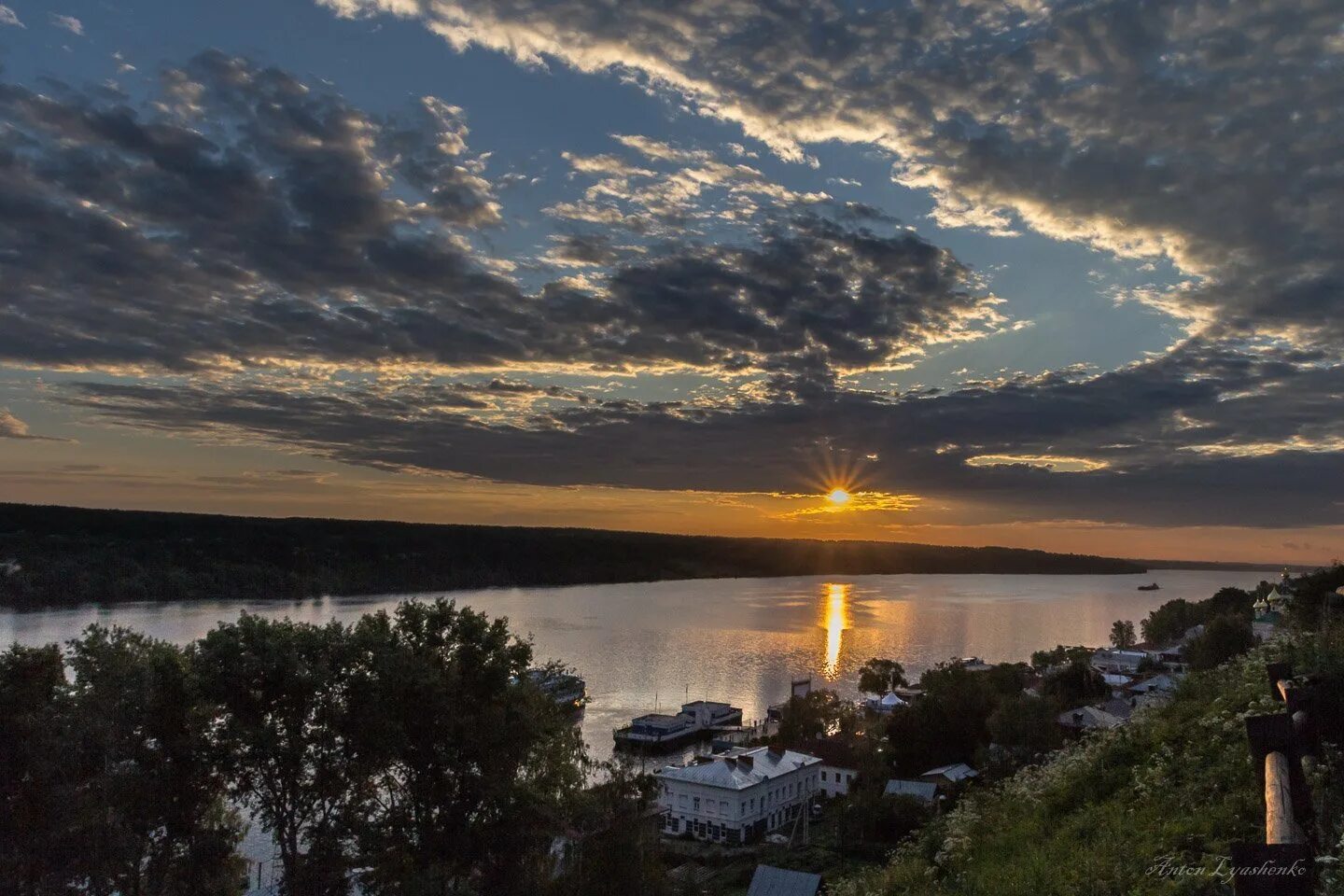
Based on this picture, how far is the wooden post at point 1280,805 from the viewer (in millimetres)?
4977

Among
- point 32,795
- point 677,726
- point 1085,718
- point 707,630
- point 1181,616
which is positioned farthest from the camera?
point 707,630

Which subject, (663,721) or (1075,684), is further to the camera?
(663,721)

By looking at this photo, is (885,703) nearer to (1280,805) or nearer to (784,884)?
(784,884)

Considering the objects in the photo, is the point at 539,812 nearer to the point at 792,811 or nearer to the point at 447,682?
the point at 447,682

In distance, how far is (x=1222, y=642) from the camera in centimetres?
4500

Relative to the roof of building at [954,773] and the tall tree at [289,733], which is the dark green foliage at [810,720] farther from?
the tall tree at [289,733]

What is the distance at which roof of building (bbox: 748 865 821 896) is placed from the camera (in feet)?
84.3

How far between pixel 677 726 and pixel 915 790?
2374 cm

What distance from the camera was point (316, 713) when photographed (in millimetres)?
20859

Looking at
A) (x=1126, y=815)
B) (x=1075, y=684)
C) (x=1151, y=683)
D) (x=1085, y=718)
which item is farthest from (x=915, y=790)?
(x=1126, y=815)

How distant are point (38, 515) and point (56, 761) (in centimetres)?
16432

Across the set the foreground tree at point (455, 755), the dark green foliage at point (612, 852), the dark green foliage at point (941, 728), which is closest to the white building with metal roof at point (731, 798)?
the dark green foliage at point (941, 728)

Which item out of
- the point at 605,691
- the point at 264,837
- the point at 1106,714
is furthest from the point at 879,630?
the point at 264,837

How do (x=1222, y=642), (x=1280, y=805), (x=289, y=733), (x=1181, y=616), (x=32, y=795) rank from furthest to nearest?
(x=1181, y=616), (x=1222, y=642), (x=289, y=733), (x=32, y=795), (x=1280, y=805)
